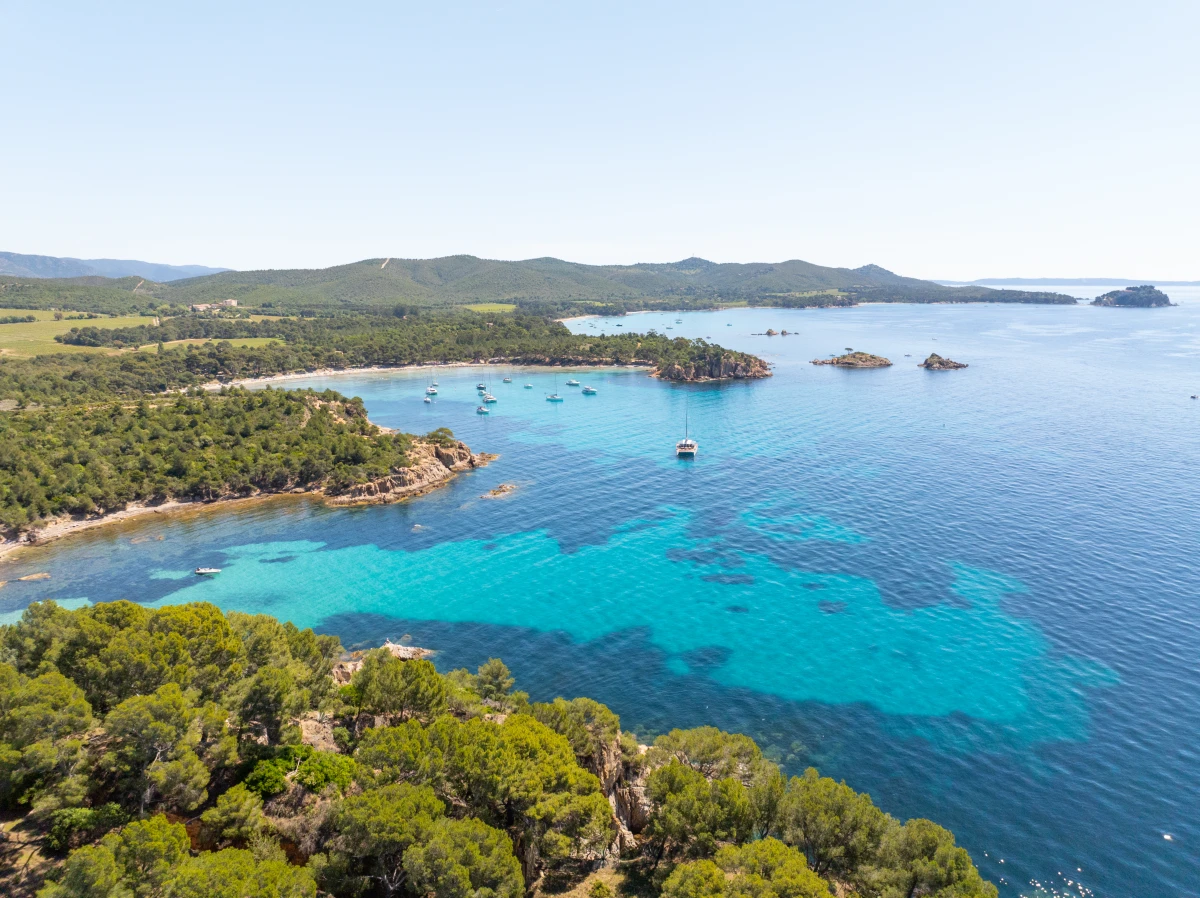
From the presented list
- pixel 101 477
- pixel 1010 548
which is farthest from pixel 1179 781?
pixel 101 477

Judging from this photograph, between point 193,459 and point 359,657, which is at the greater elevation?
point 193,459

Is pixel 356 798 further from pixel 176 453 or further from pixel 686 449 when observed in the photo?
pixel 176 453

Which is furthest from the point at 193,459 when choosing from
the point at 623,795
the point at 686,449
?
the point at 623,795

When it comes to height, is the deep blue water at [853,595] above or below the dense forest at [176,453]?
below

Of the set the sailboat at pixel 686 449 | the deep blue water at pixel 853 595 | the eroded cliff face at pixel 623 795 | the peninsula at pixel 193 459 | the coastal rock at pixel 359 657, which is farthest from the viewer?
the sailboat at pixel 686 449

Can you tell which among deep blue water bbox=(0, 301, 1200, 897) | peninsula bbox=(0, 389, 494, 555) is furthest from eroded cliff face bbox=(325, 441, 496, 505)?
deep blue water bbox=(0, 301, 1200, 897)

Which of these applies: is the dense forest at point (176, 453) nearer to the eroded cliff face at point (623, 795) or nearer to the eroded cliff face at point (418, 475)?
the eroded cliff face at point (418, 475)

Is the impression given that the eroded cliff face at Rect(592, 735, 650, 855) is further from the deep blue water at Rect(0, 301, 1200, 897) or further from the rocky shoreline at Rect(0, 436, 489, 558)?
the rocky shoreline at Rect(0, 436, 489, 558)

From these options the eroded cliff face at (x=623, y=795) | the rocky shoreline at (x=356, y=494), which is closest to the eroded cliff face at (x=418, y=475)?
the rocky shoreline at (x=356, y=494)
